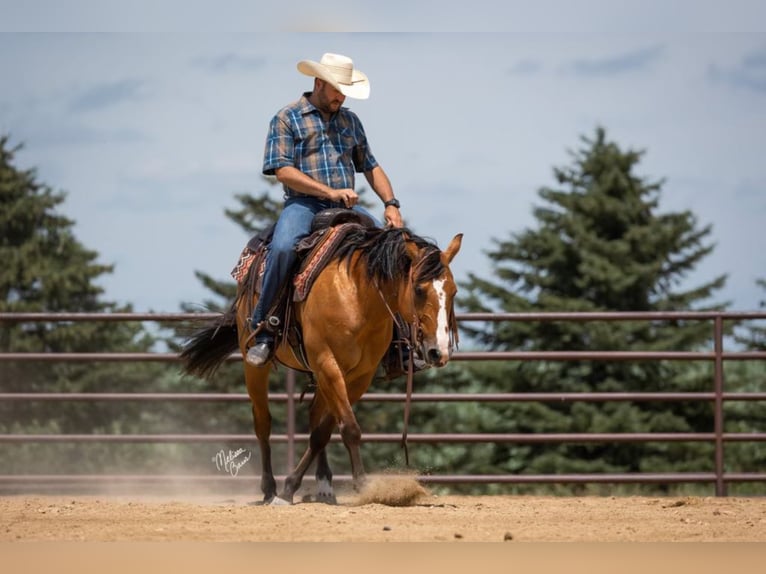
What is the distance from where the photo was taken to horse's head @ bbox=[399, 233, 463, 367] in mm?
5809

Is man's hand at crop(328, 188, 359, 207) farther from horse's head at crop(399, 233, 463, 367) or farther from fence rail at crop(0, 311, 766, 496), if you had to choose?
fence rail at crop(0, 311, 766, 496)

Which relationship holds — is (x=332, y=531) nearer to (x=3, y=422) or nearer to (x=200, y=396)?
(x=200, y=396)

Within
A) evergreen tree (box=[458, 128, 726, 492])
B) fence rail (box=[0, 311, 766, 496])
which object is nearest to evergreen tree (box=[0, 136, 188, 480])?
evergreen tree (box=[458, 128, 726, 492])

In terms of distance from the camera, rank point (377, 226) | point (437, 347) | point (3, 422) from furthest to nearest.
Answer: point (3, 422), point (377, 226), point (437, 347)

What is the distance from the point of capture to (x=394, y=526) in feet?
17.3

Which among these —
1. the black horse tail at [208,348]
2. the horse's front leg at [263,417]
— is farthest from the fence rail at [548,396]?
the horse's front leg at [263,417]

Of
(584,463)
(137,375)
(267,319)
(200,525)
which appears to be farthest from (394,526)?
(137,375)

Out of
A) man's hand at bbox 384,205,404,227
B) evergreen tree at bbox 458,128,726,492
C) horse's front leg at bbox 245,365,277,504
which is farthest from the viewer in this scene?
evergreen tree at bbox 458,128,726,492

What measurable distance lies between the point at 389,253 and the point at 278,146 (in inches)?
38.1

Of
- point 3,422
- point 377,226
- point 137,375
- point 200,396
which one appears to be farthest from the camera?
point 137,375

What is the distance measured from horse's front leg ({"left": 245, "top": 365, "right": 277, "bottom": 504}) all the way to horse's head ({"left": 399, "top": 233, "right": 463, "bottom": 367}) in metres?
1.51

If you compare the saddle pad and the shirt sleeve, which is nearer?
the saddle pad

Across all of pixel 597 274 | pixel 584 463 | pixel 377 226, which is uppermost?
pixel 597 274

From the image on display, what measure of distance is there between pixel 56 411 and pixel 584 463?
35.7 feet
